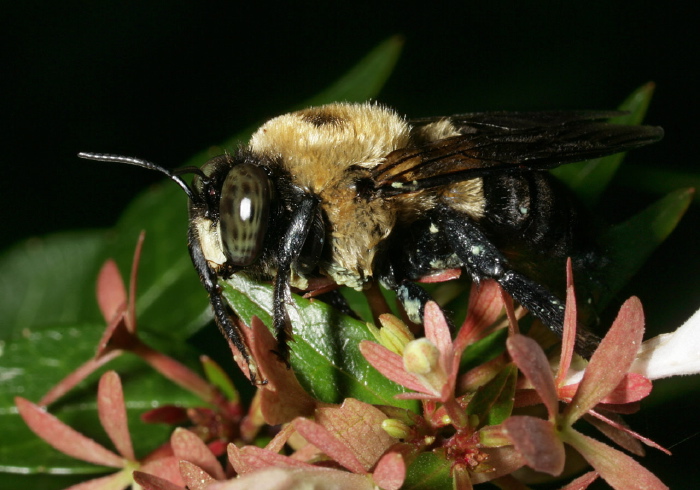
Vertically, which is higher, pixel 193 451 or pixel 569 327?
pixel 569 327

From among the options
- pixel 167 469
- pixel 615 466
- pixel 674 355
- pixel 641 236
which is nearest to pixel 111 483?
pixel 167 469

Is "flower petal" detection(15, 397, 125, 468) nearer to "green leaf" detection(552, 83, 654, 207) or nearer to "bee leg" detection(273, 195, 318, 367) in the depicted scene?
"bee leg" detection(273, 195, 318, 367)

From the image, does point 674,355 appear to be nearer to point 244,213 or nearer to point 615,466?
point 615,466

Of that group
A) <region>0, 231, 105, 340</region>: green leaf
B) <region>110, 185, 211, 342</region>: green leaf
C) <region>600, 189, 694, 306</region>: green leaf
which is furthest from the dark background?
<region>600, 189, 694, 306</region>: green leaf

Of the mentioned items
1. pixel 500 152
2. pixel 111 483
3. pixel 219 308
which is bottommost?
pixel 111 483

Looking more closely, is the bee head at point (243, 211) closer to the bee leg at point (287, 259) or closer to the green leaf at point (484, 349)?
the bee leg at point (287, 259)
